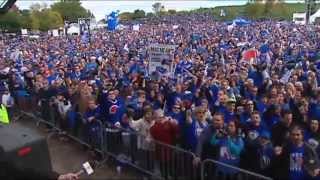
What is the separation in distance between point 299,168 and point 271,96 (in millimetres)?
3384

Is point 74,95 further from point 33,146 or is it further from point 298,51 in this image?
point 298,51

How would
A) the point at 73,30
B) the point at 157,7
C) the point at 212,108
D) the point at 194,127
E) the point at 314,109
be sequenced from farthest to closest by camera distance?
the point at 157,7 < the point at 73,30 < the point at 212,108 < the point at 314,109 < the point at 194,127

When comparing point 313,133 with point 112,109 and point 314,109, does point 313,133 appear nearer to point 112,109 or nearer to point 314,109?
point 314,109

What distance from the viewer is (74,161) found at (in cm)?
1075

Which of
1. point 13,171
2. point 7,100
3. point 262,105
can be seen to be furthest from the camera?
point 7,100

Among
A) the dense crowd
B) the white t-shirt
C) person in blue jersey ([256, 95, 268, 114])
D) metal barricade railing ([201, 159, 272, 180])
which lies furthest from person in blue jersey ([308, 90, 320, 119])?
the white t-shirt

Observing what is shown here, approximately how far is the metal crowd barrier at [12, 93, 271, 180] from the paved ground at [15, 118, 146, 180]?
0.58ft

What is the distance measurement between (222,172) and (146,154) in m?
2.05

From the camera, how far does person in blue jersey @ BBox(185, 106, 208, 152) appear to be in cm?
844

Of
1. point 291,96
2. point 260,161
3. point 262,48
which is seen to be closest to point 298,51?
point 262,48

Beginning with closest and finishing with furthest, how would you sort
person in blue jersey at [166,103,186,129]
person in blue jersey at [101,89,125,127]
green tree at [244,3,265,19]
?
1. person in blue jersey at [166,103,186,129]
2. person in blue jersey at [101,89,125,127]
3. green tree at [244,3,265,19]

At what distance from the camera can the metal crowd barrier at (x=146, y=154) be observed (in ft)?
24.5

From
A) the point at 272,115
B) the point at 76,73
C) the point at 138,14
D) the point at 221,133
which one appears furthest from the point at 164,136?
the point at 138,14

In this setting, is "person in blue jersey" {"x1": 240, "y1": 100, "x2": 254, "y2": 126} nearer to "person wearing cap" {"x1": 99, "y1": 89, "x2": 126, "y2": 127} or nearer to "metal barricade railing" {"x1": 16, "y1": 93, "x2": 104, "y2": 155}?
"person wearing cap" {"x1": 99, "y1": 89, "x2": 126, "y2": 127}
